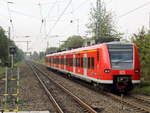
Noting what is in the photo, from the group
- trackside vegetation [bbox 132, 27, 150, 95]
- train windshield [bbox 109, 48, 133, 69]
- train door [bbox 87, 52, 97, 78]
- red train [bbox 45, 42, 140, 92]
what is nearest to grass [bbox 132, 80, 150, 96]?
trackside vegetation [bbox 132, 27, 150, 95]

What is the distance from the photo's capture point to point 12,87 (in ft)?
37.9

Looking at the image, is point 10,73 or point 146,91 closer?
point 10,73

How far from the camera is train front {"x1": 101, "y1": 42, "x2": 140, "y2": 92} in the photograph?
1338 cm

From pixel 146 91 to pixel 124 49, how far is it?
2.66m

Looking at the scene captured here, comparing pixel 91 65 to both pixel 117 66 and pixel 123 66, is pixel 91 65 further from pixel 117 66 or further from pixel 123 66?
pixel 123 66

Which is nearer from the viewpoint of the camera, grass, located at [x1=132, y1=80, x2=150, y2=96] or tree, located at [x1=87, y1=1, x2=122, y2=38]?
grass, located at [x1=132, y1=80, x2=150, y2=96]

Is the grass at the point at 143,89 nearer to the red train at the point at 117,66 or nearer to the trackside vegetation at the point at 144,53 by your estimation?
the trackside vegetation at the point at 144,53

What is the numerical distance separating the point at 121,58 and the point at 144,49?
6380mm

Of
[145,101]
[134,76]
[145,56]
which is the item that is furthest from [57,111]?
[145,56]

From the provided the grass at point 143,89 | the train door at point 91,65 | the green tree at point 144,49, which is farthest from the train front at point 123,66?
the green tree at point 144,49

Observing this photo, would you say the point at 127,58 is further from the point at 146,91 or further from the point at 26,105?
the point at 26,105

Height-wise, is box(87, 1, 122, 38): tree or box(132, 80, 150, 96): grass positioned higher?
box(87, 1, 122, 38): tree

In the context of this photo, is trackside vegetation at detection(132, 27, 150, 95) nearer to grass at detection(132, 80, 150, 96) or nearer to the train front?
grass at detection(132, 80, 150, 96)

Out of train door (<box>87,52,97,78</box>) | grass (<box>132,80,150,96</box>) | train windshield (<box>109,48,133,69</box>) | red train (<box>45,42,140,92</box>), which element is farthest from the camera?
train door (<box>87,52,97,78</box>)
